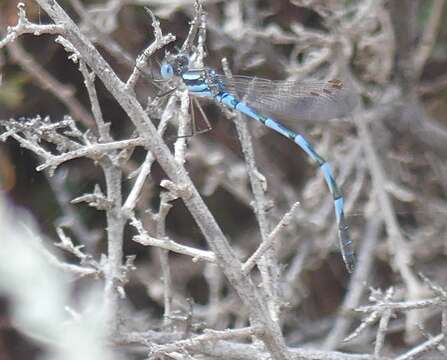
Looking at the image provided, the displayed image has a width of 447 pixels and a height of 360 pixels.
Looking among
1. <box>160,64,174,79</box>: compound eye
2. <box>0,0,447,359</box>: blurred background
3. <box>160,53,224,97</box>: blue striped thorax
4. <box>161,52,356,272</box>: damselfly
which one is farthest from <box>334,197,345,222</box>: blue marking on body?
<box>160,64,174,79</box>: compound eye

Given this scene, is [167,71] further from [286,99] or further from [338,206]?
[338,206]

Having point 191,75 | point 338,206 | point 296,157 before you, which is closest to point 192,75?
point 191,75

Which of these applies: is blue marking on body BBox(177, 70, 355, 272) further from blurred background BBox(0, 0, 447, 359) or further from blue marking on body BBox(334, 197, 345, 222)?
blurred background BBox(0, 0, 447, 359)

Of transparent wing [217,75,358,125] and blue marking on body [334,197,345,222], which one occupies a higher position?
transparent wing [217,75,358,125]

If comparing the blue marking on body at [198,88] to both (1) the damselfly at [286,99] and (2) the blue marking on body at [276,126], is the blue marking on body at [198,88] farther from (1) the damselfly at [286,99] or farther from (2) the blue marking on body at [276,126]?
(2) the blue marking on body at [276,126]

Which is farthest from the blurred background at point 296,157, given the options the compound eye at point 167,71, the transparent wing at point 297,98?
the compound eye at point 167,71

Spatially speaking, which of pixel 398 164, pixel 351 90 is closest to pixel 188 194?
pixel 351 90

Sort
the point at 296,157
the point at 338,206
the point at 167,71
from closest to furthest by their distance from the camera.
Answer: the point at 167,71
the point at 338,206
the point at 296,157
